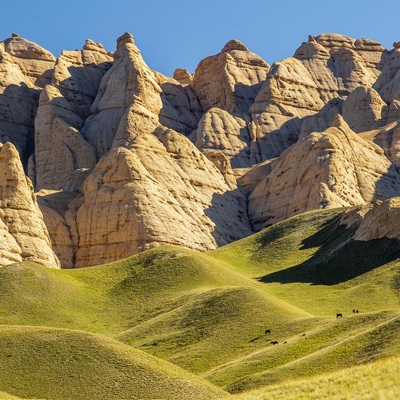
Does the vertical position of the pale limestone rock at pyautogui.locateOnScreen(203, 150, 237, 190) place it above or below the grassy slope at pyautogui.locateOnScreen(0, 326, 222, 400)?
above

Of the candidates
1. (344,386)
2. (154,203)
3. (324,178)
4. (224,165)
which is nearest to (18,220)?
(154,203)

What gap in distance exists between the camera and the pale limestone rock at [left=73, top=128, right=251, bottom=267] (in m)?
156

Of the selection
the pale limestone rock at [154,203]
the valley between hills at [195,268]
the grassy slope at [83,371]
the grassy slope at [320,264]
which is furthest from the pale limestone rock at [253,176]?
the grassy slope at [83,371]

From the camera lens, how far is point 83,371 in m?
75.1

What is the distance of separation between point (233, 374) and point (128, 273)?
1939 inches

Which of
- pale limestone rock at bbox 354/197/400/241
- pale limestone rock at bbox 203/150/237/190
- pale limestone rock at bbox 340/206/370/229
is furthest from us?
pale limestone rock at bbox 203/150/237/190

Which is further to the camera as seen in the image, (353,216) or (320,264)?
(353,216)

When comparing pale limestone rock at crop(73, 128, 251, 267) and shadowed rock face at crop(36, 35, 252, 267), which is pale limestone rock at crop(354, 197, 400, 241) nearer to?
pale limestone rock at crop(73, 128, 251, 267)

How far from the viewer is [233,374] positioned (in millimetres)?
81875

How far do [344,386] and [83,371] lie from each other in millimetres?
30096

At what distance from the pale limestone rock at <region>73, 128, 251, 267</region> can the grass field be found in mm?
11422

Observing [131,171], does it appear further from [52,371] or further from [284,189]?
[52,371]

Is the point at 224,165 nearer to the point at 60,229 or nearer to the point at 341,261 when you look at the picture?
the point at 60,229

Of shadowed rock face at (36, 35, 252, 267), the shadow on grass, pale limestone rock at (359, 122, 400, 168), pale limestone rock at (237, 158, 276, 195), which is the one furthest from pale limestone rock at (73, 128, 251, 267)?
pale limestone rock at (359, 122, 400, 168)
